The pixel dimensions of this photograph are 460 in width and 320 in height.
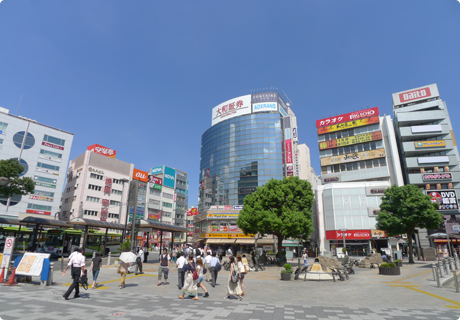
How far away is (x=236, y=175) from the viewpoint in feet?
274

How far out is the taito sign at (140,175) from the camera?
245ft

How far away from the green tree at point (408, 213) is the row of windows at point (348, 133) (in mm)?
25658

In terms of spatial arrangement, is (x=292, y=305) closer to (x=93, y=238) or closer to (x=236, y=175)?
(x=93, y=238)

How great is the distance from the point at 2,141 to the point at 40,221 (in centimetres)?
4185

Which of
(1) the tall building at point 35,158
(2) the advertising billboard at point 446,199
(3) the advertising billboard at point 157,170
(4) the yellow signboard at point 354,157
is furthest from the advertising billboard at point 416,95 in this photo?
(1) the tall building at point 35,158

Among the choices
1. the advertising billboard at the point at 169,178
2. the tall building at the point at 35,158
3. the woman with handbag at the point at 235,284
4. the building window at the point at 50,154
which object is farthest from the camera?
the advertising billboard at the point at 169,178

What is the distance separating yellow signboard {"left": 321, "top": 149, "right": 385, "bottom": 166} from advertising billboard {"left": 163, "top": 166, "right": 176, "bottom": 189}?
4884cm

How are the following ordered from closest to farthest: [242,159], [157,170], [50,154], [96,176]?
[50,154]
[96,176]
[242,159]
[157,170]

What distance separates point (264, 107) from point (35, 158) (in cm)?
6424

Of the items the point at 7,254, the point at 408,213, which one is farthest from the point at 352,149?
the point at 7,254

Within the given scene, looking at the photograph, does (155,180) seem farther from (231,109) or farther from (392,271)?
(392,271)

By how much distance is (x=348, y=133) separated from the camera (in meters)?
58.2

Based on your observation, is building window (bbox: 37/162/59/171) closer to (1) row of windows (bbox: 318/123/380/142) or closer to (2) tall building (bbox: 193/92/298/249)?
(2) tall building (bbox: 193/92/298/249)

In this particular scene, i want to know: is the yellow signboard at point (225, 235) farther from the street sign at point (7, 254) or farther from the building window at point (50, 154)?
the street sign at point (7, 254)
